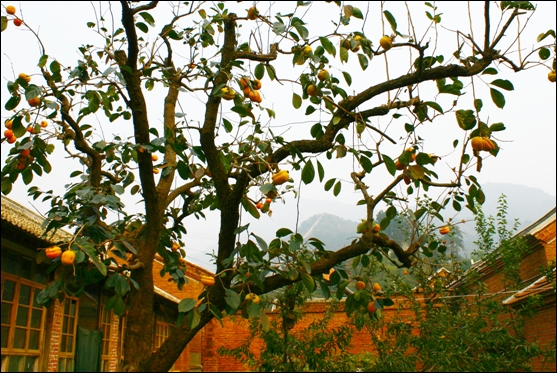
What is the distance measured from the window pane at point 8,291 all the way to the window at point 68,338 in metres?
1.26

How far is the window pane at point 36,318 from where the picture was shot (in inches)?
249

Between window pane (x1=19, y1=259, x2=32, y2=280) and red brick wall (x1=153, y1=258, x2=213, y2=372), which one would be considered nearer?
window pane (x1=19, y1=259, x2=32, y2=280)

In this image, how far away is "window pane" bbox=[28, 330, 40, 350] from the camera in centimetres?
626

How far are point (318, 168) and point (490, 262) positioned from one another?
18.4 ft

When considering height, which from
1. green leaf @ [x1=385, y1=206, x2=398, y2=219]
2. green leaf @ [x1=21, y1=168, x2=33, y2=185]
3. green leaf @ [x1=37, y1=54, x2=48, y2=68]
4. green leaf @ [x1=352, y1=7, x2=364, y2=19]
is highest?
green leaf @ [x1=37, y1=54, x2=48, y2=68]

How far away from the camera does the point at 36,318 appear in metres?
6.43

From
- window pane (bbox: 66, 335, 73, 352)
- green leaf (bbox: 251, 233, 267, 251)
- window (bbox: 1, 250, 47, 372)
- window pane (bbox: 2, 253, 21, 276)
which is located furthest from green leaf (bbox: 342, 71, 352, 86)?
window pane (bbox: 66, 335, 73, 352)

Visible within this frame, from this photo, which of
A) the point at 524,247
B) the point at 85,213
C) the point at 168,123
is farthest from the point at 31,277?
the point at 524,247

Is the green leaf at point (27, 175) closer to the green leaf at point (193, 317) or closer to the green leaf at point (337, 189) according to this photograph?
the green leaf at point (193, 317)

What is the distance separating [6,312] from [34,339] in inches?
31.6

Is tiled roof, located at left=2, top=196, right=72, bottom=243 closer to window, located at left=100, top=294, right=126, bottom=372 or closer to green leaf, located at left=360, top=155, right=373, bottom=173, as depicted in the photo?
window, located at left=100, top=294, right=126, bottom=372

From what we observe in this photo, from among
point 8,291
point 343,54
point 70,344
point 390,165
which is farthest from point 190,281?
point 390,165

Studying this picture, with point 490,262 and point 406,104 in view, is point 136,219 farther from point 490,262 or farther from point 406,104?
point 490,262

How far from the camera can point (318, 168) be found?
7.57 ft
